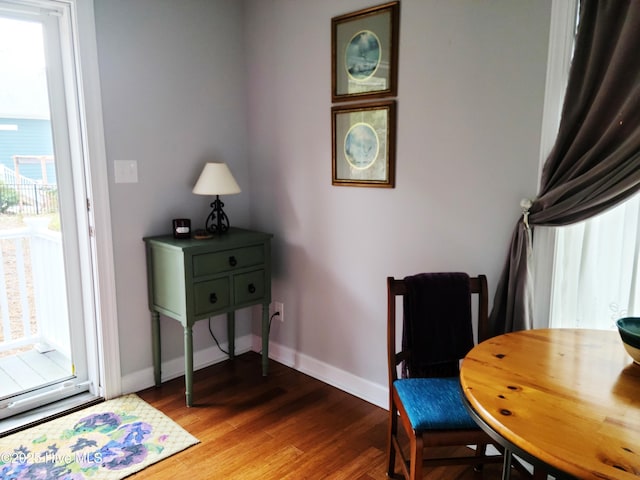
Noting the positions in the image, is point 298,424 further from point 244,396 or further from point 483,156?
point 483,156

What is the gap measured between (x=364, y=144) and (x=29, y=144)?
1.71 meters

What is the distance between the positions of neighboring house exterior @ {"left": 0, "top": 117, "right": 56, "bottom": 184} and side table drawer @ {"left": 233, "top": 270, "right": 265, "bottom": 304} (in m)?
1.11

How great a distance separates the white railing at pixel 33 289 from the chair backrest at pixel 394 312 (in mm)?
1844

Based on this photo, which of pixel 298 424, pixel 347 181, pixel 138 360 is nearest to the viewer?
pixel 298 424

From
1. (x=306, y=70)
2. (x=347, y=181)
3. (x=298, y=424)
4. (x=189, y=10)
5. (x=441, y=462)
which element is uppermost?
(x=189, y=10)

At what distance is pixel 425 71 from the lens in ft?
7.17

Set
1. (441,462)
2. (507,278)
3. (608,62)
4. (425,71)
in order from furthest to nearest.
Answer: (425,71)
(507,278)
(441,462)
(608,62)

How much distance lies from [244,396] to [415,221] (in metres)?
1.38

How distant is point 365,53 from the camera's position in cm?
238

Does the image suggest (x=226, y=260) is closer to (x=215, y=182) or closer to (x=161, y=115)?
(x=215, y=182)

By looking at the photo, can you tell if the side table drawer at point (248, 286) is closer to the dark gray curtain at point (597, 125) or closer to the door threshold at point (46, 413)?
the door threshold at point (46, 413)

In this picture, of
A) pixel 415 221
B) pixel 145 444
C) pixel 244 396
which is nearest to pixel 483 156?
pixel 415 221

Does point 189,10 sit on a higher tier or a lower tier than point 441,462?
higher

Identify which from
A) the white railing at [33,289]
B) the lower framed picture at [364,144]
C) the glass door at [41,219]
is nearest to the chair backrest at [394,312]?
the lower framed picture at [364,144]
